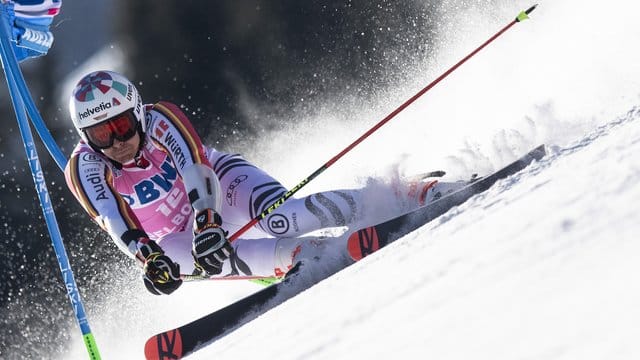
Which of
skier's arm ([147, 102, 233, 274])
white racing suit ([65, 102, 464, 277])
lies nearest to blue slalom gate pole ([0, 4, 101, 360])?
white racing suit ([65, 102, 464, 277])

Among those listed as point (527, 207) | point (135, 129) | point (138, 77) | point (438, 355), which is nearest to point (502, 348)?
point (438, 355)

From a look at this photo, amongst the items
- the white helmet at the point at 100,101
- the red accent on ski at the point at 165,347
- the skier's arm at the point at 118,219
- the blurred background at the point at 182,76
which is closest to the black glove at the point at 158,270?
the skier's arm at the point at 118,219

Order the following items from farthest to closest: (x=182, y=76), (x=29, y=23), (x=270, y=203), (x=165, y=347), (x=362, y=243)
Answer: (x=182, y=76) → (x=29, y=23) → (x=270, y=203) → (x=165, y=347) → (x=362, y=243)

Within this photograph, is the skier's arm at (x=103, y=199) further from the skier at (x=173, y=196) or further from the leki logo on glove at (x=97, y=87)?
the leki logo on glove at (x=97, y=87)

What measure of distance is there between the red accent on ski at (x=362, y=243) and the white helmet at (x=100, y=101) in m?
1.17

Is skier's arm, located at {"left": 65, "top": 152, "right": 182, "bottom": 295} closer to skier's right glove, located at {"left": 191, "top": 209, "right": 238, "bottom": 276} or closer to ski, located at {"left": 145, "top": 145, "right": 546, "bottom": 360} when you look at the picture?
skier's right glove, located at {"left": 191, "top": 209, "right": 238, "bottom": 276}

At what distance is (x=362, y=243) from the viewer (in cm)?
300

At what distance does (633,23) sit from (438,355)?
12.4 ft

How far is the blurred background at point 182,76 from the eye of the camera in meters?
7.29

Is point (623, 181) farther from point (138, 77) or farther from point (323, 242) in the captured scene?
point (138, 77)

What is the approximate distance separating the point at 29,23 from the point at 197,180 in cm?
158

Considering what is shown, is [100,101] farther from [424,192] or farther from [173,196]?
[424,192]

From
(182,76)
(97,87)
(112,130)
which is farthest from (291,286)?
(182,76)

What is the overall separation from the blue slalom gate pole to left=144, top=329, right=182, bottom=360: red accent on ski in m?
0.31
